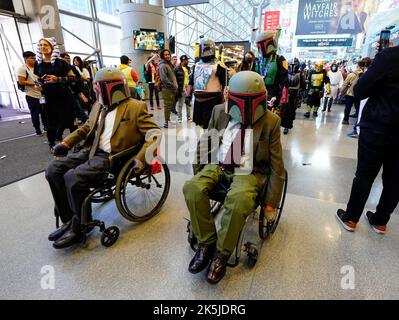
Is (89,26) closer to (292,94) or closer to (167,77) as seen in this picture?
(167,77)

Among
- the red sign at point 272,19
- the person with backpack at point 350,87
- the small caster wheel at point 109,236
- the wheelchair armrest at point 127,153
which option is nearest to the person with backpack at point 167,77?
the wheelchair armrest at point 127,153

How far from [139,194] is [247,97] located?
146 cm

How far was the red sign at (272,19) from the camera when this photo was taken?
30.6 ft

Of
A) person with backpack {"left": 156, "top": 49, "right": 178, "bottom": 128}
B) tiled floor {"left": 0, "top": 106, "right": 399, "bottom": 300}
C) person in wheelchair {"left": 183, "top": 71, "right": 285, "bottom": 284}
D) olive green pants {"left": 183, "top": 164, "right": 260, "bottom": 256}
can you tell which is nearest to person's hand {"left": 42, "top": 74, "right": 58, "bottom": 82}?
tiled floor {"left": 0, "top": 106, "right": 399, "bottom": 300}

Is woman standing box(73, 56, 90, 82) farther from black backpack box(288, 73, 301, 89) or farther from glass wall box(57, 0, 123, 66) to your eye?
black backpack box(288, 73, 301, 89)

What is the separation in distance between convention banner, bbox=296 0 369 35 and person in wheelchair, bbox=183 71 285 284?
7167 mm

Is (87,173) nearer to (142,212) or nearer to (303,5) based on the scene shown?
(142,212)

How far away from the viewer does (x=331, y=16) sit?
258 inches

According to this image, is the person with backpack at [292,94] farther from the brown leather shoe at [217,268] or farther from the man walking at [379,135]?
the brown leather shoe at [217,268]

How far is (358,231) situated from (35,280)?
2.17 meters

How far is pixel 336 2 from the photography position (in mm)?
6371
